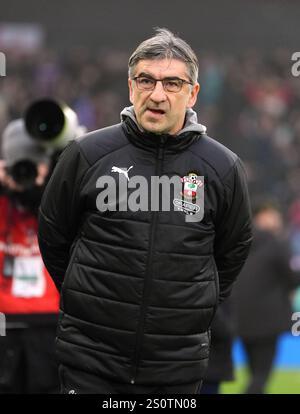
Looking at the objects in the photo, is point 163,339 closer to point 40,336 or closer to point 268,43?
point 40,336

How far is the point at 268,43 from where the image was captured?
59.5ft

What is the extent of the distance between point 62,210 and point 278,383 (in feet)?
22.7

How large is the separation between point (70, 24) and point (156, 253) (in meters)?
14.4

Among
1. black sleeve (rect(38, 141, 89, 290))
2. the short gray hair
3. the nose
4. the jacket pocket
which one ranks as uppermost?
the short gray hair

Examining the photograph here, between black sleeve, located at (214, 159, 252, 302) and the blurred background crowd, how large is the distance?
1219 cm

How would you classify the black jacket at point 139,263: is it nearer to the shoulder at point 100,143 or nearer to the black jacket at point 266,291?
the shoulder at point 100,143

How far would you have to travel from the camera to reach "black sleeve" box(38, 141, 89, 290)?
3832 mm

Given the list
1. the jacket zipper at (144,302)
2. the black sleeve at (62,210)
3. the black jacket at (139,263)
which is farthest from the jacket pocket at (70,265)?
the jacket zipper at (144,302)

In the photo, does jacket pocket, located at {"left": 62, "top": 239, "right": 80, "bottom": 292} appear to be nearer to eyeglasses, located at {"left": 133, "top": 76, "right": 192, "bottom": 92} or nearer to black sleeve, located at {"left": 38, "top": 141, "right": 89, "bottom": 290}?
black sleeve, located at {"left": 38, "top": 141, "right": 89, "bottom": 290}

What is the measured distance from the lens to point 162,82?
3.72 meters

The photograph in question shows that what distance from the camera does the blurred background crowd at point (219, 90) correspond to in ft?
55.3

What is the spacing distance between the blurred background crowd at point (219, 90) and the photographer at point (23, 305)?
11079mm

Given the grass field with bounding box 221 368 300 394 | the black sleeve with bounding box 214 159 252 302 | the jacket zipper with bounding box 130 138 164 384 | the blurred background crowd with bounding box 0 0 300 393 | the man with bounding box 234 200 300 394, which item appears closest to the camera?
the jacket zipper with bounding box 130 138 164 384

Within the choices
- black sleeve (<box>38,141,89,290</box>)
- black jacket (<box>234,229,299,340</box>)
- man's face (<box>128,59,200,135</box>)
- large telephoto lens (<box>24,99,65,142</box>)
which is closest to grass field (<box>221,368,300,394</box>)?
black jacket (<box>234,229,299,340</box>)
